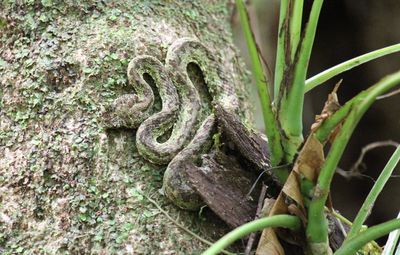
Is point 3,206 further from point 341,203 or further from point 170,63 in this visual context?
point 341,203

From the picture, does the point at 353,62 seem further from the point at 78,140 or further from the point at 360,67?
the point at 360,67

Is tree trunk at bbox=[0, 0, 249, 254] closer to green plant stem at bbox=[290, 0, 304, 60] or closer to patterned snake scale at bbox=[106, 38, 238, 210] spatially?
patterned snake scale at bbox=[106, 38, 238, 210]

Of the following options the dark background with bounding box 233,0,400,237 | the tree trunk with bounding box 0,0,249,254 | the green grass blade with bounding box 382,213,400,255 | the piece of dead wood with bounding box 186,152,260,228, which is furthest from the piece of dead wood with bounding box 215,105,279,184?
the dark background with bounding box 233,0,400,237

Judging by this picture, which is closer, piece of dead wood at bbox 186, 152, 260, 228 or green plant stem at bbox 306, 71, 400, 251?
green plant stem at bbox 306, 71, 400, 251

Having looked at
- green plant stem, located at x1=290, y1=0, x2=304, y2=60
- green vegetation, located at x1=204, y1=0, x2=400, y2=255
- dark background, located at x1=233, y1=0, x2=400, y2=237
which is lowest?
dark background, located at x1=233, y1=0, x2=400, y2=237

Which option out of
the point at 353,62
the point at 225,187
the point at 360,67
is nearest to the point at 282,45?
the point at 353,62

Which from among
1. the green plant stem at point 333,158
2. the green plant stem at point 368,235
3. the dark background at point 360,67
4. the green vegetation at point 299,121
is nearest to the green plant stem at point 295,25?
the green vegetation at point 299,121

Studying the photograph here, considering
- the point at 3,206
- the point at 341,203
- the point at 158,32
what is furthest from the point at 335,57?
A: the point at 3,206
